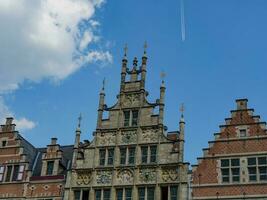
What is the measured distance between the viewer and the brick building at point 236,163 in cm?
3209

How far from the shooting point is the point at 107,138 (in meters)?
36.5

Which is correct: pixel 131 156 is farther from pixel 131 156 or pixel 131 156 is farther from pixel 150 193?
pixel 150 193

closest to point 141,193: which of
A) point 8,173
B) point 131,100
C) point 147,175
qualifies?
point 147,175

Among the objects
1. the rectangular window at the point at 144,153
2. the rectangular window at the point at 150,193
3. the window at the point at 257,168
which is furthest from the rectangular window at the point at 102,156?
the window at the point at 257,168

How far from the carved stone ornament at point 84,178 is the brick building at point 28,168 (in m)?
1.39

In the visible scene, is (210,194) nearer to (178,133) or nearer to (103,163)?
(178,133)

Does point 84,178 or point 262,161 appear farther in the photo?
point 84,178

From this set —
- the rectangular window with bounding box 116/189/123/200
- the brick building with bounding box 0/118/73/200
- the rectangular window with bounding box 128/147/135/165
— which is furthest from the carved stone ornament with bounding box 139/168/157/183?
the brick building with bounding box 0/118/73/200

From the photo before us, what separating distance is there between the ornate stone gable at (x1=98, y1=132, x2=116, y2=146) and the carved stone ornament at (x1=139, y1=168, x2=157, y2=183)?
308cm

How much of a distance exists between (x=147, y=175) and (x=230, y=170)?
5.06 m

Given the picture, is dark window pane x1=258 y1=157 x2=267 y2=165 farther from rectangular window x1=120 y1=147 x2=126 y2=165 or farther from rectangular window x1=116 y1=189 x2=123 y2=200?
rectangular window x1=116 y1=189 x2=123 y2=200

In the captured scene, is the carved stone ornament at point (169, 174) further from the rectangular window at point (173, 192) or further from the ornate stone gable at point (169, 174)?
the rectangular window at point (173, 192)

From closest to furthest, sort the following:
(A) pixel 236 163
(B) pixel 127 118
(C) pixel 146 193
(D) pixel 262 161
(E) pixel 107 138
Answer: (D) pixel 262 161 < (A) pixel 236 163 < (C) pixel 146 193 < (E) pixel 107 138 < (B) pixel 127 118

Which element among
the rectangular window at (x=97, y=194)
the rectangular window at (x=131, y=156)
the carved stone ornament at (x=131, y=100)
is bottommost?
the rectangular window at (x=97, y=194)
